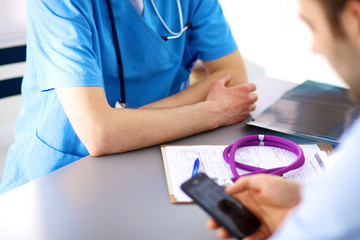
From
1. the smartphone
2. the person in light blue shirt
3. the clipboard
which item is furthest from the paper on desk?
the person in light blue shirt

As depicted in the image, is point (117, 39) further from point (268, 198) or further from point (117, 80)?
point (268, 198)

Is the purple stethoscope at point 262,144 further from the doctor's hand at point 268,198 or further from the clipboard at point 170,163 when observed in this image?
the doctor's hand at point 268,198

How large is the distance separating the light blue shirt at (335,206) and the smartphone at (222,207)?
5.3 inches

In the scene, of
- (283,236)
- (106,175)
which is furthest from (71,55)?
(283,236)

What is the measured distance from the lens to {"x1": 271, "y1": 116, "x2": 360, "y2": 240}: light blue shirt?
17.6 inches

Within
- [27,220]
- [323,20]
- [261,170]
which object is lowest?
[27,220]

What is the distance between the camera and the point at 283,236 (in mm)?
493

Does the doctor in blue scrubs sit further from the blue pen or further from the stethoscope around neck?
the blue pen

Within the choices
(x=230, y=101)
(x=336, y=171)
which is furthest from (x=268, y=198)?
(x=230, y=101)

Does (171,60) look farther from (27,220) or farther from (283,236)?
(283,236)

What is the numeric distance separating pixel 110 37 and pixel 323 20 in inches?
26.2

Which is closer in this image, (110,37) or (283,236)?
(283,236)

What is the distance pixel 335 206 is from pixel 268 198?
7.9 inches

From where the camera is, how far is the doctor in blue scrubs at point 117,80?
0.92 metres
